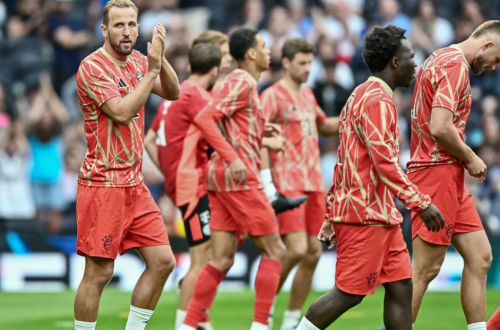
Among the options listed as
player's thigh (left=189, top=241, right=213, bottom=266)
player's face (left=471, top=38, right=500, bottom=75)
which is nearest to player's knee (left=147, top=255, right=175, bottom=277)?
player's thigh (left=189, top=241, right=213, bottom=266)

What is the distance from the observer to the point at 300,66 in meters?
9.40

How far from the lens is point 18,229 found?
13422 millimetres

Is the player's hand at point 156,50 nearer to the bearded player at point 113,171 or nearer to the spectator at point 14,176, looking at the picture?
the bearded player at point 113,171

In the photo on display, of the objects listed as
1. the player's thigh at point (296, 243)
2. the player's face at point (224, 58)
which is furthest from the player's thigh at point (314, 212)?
the player's face at point (224, 58)

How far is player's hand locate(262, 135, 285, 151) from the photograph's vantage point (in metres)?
8.45

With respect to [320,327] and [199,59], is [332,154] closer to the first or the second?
[199,59]

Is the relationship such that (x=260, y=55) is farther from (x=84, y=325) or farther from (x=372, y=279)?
(x=84, y=325)

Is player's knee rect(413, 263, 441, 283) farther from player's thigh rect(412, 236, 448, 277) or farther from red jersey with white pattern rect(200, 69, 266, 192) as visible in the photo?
→ red jersey with white pattern rect(200, 69, 266, 192)

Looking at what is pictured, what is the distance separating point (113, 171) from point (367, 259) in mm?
1873

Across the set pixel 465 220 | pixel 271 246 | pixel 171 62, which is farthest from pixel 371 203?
pixel 171 62

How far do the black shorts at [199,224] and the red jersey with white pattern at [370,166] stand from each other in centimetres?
270

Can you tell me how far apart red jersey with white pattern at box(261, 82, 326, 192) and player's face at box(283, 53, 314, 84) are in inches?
8.0

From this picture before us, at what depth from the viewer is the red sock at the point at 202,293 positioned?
25.2ft

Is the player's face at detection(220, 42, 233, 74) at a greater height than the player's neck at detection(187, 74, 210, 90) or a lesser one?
greater
